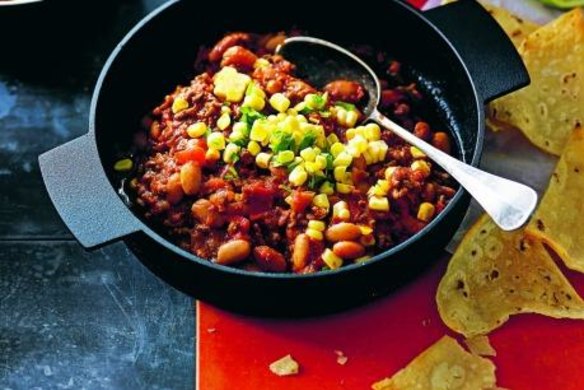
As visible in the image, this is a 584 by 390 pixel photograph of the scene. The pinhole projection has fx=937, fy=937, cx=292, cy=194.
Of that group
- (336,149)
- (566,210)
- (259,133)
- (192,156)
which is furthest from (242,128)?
(566,210)

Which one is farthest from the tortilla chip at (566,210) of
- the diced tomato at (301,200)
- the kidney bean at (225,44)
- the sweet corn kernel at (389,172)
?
the kidney bean at (225,44)

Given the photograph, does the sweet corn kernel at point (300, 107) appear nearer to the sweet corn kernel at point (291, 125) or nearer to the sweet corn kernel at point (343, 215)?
the sweet corn kernel at point (291, 125)

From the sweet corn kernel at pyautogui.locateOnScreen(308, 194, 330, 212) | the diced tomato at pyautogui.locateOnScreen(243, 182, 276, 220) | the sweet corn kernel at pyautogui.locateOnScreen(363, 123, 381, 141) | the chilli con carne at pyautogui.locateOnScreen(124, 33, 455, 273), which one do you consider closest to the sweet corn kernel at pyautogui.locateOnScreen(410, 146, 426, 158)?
the chilli con carne at pyautogui.locateOnScreen(124, 33, 455, 273)

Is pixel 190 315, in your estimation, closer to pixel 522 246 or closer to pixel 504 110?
pixel 522 246

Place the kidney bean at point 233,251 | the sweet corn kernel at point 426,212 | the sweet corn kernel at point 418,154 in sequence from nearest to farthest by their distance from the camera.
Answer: the kidney bean at point 233,251
the sweet corn kernel at point 426,212
the sweet corn kernel at point 418,154

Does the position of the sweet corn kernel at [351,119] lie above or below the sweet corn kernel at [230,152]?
above

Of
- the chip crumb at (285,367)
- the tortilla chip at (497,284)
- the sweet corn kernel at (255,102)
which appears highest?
the sweet corn kernel at (255,102)

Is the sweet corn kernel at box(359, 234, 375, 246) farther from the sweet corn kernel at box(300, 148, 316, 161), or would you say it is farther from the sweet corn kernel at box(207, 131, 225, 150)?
the sweet corn kernel at box(207, 131, 225, 150)
